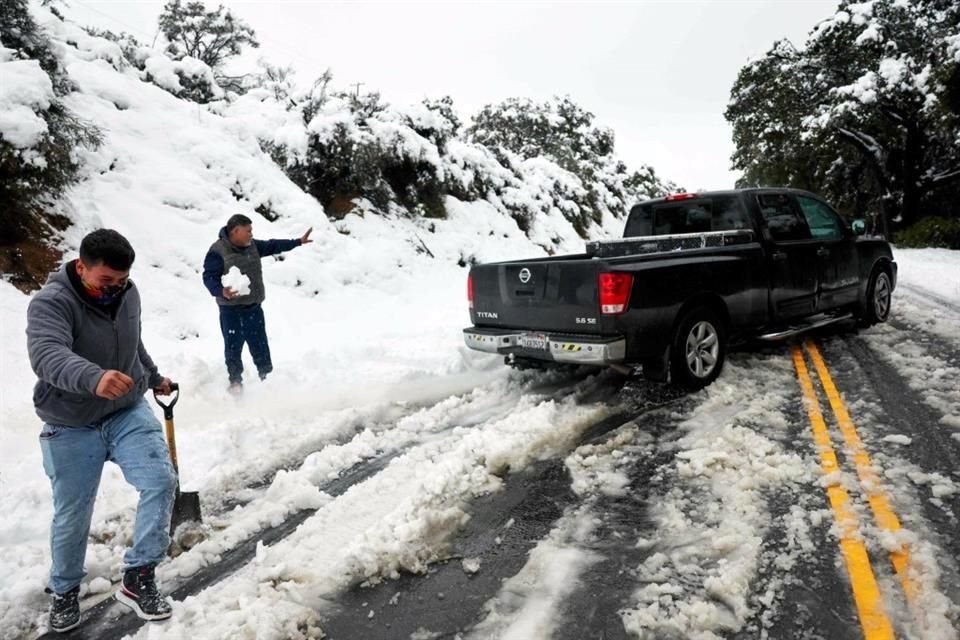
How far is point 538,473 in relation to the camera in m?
4.44

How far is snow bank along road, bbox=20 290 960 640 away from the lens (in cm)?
286

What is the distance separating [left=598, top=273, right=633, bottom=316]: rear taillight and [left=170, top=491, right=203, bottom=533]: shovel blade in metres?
3.39

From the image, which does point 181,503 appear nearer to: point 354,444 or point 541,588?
point 354,444

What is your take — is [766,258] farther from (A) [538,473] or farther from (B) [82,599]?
(B) [82,599]

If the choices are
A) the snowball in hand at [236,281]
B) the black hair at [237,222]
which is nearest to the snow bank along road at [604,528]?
the snowball in hand at [236,281]

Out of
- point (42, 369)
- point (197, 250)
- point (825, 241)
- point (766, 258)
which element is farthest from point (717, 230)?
point (197, 250)

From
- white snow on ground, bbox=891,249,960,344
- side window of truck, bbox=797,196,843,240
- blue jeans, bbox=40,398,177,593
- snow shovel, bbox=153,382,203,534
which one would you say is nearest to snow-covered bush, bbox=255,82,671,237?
side window of truck, bbox=797,196,843,240

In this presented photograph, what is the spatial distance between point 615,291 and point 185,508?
3565 millimetres

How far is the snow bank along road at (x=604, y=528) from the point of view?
2.86m

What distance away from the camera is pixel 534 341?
233 inches

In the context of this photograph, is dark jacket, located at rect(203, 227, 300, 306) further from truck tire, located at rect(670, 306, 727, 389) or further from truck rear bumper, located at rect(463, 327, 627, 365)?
truck tire, located at rect(670, 306, 727, 389)

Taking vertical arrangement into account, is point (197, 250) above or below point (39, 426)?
above

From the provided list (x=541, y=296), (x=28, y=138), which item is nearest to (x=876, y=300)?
(x=541, y=296)

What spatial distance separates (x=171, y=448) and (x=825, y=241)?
7.36 m
